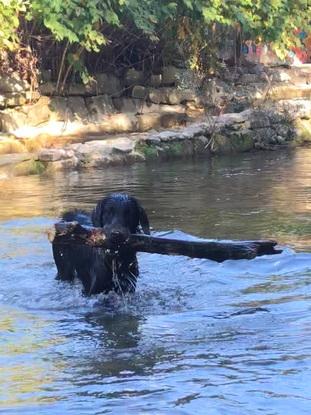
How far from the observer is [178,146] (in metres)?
21.2

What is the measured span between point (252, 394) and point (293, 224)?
6.24 metres

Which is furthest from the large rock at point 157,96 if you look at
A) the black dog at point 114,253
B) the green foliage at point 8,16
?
the black dog at point 114,253

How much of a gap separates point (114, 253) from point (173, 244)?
646 mm

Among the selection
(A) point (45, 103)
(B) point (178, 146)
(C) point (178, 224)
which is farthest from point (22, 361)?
(A) point (45, 103)

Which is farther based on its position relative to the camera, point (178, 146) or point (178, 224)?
point (178, 146)

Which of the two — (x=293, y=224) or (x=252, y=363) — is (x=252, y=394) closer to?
(x=252, y=363)

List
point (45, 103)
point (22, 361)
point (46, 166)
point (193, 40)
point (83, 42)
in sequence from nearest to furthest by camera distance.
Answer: point (22, 361) < point (46, 166) < point (83, 42) < point (45, 103) < point (193, 40)

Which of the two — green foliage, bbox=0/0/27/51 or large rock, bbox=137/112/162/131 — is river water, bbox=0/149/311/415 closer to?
green foliage, bbox=0/0/27/51

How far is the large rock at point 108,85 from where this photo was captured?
83.3ft

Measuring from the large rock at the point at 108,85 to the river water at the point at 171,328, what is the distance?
12916 mm

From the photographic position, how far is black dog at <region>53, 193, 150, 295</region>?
699 cm

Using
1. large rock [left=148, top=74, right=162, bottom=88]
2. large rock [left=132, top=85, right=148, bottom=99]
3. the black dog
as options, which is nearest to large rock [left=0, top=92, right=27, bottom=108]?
large rock [left=132, top=85, right=148, bottom=99]

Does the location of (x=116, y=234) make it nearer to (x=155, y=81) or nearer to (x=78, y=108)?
(x=78, y=108)

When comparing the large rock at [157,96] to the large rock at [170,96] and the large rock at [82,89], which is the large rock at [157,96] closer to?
the large rock at [170,96]
